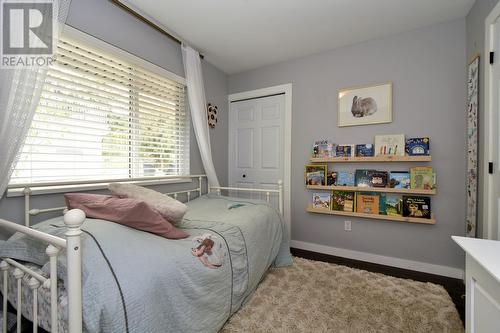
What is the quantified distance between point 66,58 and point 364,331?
2.65 metres

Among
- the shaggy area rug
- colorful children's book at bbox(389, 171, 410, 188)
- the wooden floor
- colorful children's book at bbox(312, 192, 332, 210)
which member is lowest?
the wooden floor

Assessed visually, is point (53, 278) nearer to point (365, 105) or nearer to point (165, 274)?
point (165, 274)

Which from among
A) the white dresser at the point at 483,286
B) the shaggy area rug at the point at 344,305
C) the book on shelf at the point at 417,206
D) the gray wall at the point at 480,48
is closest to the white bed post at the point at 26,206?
the shaggy area rug at the point at 344,305

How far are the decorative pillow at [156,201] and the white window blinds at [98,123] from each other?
44 cm

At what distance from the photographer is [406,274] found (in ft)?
6.68

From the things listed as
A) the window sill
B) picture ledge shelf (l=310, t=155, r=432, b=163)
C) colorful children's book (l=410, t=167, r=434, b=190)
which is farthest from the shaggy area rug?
the window sill

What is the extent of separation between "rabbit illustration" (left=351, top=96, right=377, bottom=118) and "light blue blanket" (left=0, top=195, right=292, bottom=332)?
1.73m

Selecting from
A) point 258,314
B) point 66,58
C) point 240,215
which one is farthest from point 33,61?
point 258,314

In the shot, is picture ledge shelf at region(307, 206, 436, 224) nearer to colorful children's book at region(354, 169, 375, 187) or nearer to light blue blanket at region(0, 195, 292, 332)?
colorful children's book at region(354, 169, 375, 187)

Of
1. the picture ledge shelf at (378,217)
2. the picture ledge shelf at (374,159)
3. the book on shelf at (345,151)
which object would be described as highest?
the book on shelf at (345,151)

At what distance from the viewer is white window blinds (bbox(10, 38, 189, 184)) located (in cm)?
141

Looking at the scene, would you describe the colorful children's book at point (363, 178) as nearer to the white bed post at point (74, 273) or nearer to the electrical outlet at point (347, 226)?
the electrical outlet at point (347, 226)

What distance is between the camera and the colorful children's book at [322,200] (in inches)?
98.5

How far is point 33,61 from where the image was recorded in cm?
116
